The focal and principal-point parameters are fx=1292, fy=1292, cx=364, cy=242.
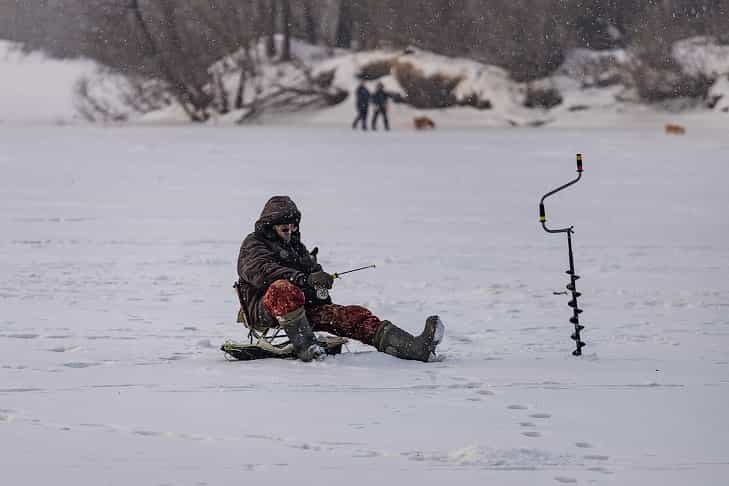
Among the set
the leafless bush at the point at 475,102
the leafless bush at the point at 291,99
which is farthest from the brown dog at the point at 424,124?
the leafless bush at the point at 291,99

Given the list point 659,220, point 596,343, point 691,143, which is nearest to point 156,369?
point 596,343

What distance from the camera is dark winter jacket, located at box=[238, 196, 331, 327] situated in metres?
7.51

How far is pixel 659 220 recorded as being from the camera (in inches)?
656

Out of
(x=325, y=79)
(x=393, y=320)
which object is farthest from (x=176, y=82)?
(x=393, y=320)

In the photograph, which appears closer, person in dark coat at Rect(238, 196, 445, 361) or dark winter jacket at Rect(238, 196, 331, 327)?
person in dark coat at Rect(238, 196, 445, 361)

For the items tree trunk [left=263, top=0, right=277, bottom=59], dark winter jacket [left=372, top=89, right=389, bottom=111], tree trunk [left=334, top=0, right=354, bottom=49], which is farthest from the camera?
tree trunk [left=334, top=0, right=354, bottom=49]

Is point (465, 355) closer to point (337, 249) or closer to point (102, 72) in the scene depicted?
point (337, 249)

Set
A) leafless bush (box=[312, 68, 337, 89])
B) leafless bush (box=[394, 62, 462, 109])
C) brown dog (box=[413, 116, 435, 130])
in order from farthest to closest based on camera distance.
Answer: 1. leafless bush (box=[312, 68, 337, 89])
2. leafless bush (box=[394, 62, 462, 109])
3. brown dog (box=[413, 116, 435, 130])

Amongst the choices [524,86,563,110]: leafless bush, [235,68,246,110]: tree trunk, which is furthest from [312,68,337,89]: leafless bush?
[524,86,563,110]: leafless bush

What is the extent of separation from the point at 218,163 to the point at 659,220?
1131cm

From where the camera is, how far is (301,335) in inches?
290

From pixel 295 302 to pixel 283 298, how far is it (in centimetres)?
7

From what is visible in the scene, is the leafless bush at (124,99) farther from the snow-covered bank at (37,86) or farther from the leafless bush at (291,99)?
the leafless bush at (291,99)

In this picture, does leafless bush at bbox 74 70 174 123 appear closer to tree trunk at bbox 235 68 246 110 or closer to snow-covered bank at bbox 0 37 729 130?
snow-covered bank at bbox 0 37 729 130
